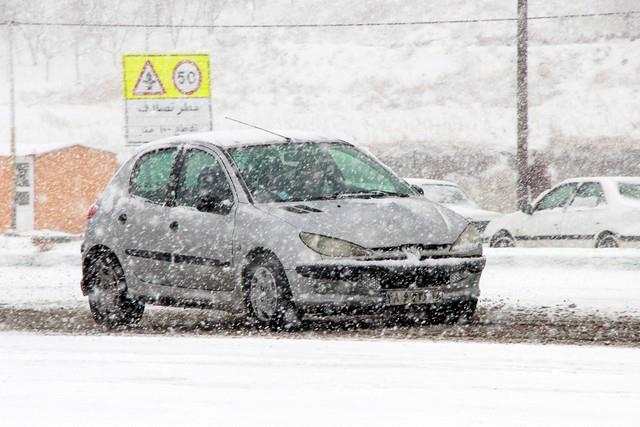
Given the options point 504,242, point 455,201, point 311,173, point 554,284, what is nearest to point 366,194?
point 311,173

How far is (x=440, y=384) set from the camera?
6.75 m

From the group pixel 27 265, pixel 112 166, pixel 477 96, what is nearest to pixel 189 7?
pixel 477 96

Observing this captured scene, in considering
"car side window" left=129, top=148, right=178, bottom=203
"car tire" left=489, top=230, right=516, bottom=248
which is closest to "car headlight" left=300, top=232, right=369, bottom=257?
"car side window" left=129, top=148, right=178, bottom=203

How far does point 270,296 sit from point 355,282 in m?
0.68

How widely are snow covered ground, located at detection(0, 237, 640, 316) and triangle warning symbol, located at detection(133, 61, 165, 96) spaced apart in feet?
28.3

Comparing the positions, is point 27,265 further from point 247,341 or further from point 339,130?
point 339,130

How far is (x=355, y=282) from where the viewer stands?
9750 millimetres

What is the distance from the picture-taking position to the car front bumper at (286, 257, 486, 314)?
383 inches

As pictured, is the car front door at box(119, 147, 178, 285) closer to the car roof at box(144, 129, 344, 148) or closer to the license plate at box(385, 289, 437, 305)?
the car roof at box(144, 129, 344, 148)

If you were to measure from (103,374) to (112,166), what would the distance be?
36.2m

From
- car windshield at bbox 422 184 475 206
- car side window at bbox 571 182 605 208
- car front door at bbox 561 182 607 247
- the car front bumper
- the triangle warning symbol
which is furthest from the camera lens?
car windshield at bbox 422 184 475 206

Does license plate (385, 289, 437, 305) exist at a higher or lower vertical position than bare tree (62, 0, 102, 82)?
lower

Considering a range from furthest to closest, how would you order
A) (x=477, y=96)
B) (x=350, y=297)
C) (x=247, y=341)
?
(x=477, y=96) < (x=350, y=297) < (x=247, y=341)

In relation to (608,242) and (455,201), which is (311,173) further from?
(455,201)
